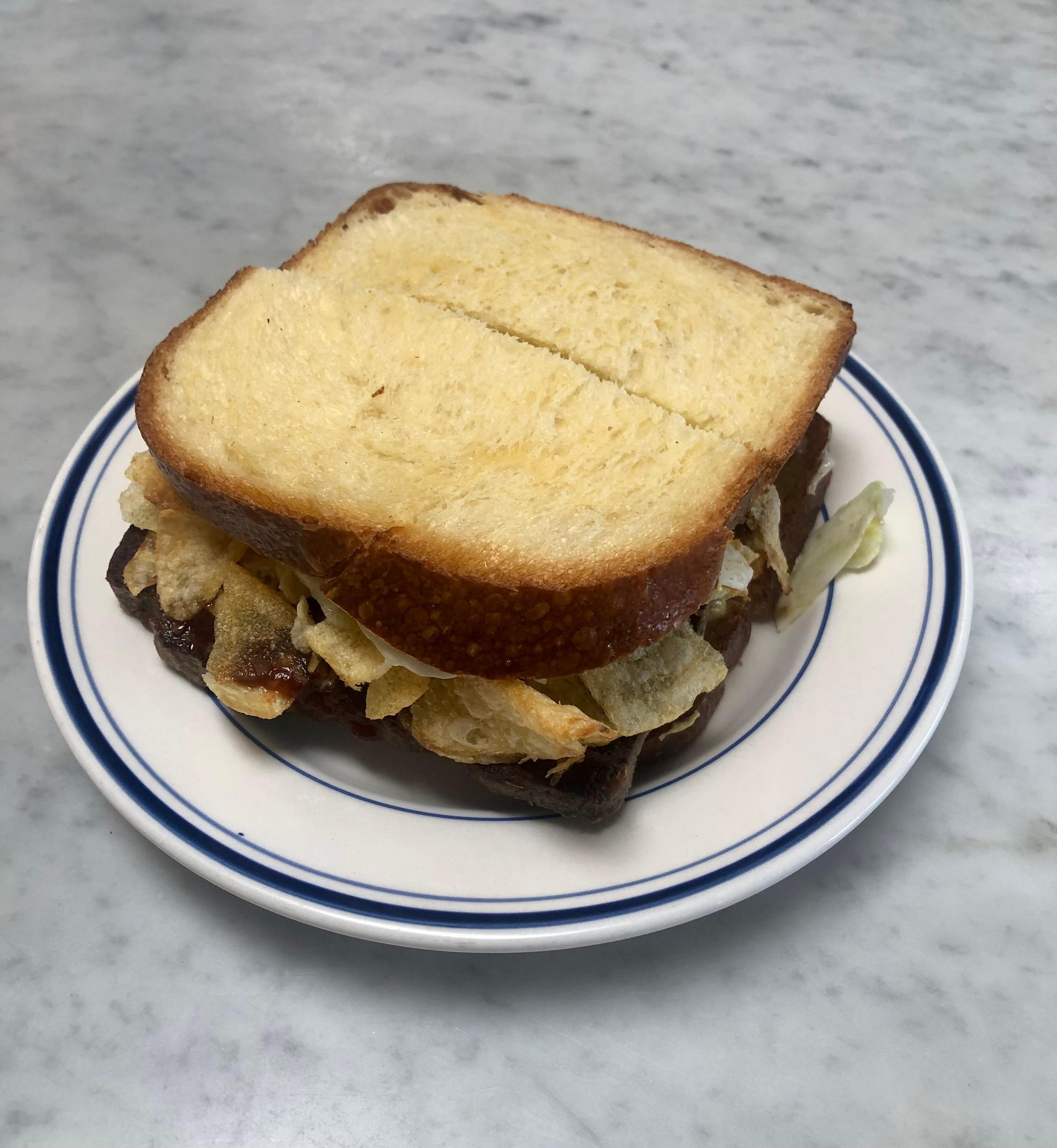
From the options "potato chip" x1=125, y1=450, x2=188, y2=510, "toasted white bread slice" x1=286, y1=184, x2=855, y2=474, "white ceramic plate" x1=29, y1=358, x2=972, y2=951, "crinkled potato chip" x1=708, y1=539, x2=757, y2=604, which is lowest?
"white ceramic plate" x1=29, y1=358, x2=972, y2=951

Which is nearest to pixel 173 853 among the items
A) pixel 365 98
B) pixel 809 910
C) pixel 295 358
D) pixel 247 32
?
pixel 295 358

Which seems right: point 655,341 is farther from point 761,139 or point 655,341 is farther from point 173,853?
point 761,139

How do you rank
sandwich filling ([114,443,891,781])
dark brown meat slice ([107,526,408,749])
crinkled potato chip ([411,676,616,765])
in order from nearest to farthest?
1. crinkled potato chip ([411,676,616,765])
2. sandwich filling ([114,443,891,781])
3. dark brown meat slice ([107,526,408,749])

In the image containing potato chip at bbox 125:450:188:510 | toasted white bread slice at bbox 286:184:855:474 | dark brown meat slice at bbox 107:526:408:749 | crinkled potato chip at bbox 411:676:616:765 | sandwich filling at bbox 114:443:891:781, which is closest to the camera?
crinkled potato chip at bbox 411:676:616:765

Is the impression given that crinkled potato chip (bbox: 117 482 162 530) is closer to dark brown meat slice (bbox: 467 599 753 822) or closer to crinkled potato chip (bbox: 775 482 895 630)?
dark brown meat slice (bbox: 467 599 753 822)

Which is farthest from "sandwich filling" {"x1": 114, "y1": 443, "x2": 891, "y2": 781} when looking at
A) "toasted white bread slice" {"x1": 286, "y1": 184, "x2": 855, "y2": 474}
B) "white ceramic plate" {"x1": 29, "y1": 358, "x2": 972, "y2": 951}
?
"toasted white bread slice" {"x1": 286, "y1": 184, "x2": 855, "y2": 474}

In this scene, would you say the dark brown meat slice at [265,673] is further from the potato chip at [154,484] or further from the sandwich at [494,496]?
the potato chip at [154,484]

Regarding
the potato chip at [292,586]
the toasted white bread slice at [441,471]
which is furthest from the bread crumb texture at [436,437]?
the potato chip at [292,586]

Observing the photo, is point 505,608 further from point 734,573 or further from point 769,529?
point 769,529
